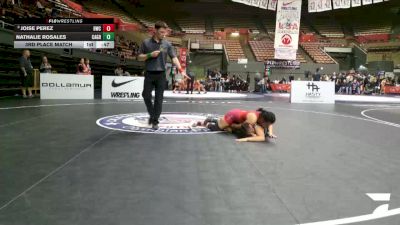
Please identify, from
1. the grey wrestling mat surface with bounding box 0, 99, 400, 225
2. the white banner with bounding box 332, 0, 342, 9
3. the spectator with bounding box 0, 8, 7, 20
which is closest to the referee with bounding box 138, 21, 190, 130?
the grey wrestling mat surface with bounding box 0, 99, 400, 225

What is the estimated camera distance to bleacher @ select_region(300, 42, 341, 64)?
3409 cm

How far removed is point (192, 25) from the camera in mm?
40219

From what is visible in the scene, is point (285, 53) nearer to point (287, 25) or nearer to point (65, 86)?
point (287, 25)

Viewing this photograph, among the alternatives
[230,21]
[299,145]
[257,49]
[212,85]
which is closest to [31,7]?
[212,85]

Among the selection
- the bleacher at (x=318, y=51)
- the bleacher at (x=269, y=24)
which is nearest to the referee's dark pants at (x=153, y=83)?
the bleacher at (x=318, y=51)

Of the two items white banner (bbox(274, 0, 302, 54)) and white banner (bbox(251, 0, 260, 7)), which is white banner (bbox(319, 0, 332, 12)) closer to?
white banner (bbox(251, 0, 260, 7))

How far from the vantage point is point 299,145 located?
4656mm

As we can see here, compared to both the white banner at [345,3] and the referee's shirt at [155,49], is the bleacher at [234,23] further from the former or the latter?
the referee's shirt at [155,49]

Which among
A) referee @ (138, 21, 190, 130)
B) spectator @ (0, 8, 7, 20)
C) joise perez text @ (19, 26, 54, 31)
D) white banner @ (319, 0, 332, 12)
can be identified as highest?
white banner @ (319, 0, 332, 12)

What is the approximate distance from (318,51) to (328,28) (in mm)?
6666

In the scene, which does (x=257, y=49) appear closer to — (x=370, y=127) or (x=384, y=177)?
(x=370, y=127)
